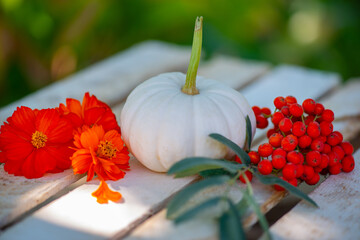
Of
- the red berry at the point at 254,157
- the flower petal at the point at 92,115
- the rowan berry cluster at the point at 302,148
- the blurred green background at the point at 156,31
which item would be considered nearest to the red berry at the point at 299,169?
the rowan berry cluster at the point at 302,148

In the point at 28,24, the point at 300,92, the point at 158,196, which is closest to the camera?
the point at 158,196

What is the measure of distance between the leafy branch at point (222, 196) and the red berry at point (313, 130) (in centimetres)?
16

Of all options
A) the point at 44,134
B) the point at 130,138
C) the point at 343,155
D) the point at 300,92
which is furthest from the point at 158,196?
the point at 300,92

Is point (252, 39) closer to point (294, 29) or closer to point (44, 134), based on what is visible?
point (294, 29)

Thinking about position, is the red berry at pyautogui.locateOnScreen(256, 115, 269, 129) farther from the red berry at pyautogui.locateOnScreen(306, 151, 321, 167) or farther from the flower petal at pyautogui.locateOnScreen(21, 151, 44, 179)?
the flower petal at pyautogui.locateOnScreen(21, 151, 44, 179)

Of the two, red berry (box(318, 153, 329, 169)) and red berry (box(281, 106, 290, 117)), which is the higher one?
red berry (box(281, 106, 290, 117))

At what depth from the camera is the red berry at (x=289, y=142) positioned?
107cm

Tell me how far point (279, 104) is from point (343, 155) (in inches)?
8.1

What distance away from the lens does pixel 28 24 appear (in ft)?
8.57

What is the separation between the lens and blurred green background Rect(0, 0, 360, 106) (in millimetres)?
2656

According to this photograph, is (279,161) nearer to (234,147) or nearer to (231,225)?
(234,147)

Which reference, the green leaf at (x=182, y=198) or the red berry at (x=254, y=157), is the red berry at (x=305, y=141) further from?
the green leaf at (x=182, y=198)

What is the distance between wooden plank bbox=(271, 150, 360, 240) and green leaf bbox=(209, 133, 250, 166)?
0.16 metres

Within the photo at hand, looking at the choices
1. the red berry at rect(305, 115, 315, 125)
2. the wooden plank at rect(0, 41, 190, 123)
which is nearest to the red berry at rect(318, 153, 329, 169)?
the red berry at rect(305, 115, 315, 125)
